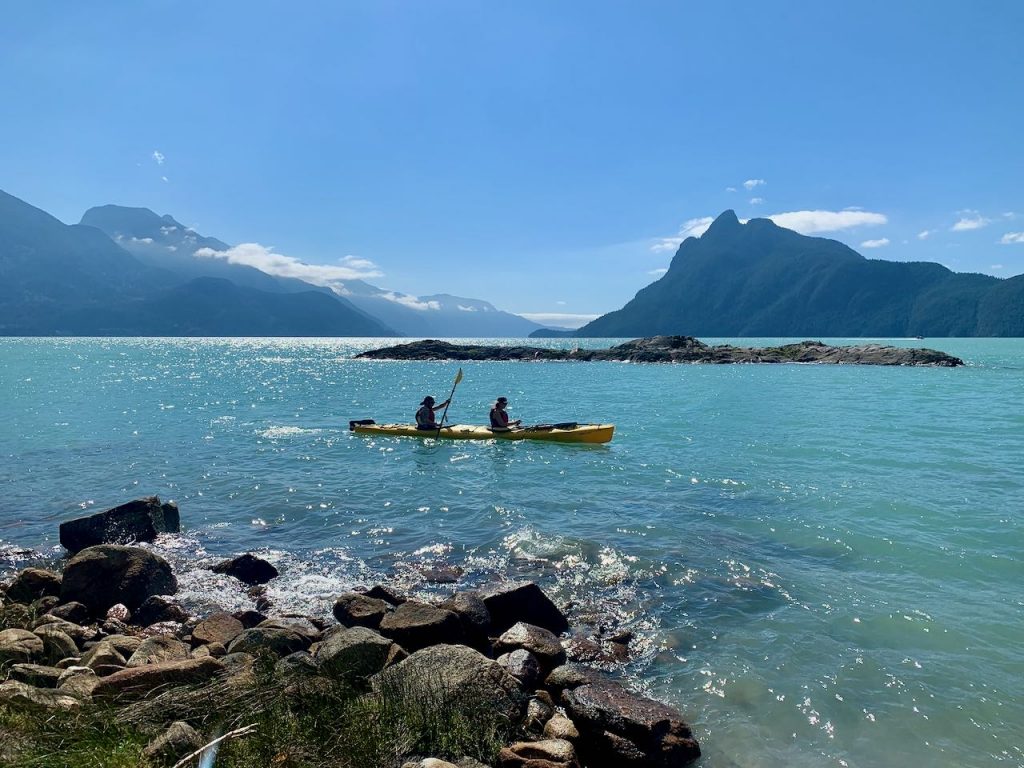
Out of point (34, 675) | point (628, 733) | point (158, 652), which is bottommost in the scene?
point (628, 733)

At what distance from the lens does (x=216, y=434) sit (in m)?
29.7

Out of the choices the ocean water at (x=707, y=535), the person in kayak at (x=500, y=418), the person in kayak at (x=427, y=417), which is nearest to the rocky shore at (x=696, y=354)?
the ocean water at (x=707, y=535)

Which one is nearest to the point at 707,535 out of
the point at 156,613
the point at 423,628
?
the point at 423,628

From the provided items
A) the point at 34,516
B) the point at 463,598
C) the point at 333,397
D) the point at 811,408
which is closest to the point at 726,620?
the point at 463,598

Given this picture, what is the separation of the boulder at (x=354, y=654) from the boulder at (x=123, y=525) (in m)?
8.96

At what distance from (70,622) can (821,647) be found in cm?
1085

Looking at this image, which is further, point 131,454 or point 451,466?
point 131,454

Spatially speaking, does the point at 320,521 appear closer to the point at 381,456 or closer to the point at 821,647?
the point at 381,456

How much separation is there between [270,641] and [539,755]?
3.92 metres

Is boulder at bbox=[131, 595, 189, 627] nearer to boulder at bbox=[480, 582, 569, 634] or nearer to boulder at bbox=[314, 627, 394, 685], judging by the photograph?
boulder at bbox=[314, 627, 394, 685]

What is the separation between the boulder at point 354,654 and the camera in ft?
22.6

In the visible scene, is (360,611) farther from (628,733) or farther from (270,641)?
(628,733)

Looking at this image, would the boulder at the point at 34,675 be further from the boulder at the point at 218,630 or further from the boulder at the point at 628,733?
the boulder at the point at 628,733

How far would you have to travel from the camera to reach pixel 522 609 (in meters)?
9.15
